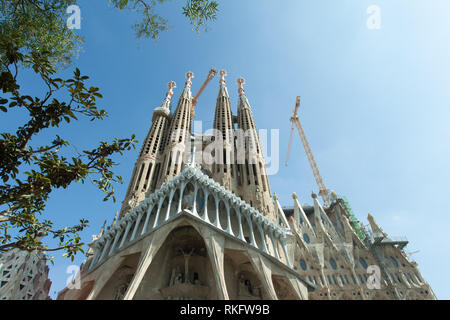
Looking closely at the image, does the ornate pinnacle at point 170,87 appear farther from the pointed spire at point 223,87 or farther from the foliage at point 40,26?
the foliage at point 40,26

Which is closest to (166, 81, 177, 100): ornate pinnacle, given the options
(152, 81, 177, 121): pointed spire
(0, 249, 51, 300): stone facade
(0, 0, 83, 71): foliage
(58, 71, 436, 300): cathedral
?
(152, 81, 177, 121): pointed spire

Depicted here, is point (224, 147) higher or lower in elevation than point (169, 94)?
lower

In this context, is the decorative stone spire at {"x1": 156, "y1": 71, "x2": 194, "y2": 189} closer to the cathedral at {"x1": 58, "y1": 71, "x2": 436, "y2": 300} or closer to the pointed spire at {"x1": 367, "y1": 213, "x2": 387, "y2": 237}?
the cathedral at {"x1": 58, "y1": 71, "x2": 436, "y2": 300}

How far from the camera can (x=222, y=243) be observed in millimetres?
15062

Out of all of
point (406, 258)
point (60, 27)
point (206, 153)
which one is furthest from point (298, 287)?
point (206, 153)

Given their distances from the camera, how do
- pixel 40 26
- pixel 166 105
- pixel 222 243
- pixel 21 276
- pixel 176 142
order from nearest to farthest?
pixel 40 26 → pixel 222 243 → pixel 21 276 → pixel 176 142 → pixel 166 105

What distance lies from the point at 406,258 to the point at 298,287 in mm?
16111

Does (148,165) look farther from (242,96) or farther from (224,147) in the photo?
(242,96)

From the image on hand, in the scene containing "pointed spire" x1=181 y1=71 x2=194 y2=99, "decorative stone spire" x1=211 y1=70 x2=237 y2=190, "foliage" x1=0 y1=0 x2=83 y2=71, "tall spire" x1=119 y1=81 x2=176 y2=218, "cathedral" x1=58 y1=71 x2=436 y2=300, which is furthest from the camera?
"pointed spire" x1=181 y1=71 x2=194 y2=99

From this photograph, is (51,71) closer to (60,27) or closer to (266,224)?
(60,27)

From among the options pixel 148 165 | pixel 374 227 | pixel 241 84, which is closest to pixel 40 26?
pixel 148 165

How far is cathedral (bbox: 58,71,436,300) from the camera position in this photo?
15250 mm

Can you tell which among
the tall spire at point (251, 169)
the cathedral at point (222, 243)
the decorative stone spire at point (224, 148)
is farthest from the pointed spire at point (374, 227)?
the decorative stone spire at point (224, 148)
